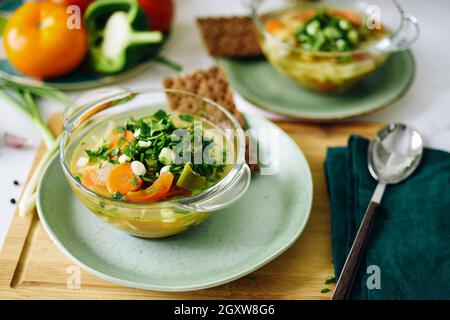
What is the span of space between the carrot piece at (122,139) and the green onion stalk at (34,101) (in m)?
0.36

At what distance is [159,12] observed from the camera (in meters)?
2.74

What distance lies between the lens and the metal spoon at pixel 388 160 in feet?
5.78

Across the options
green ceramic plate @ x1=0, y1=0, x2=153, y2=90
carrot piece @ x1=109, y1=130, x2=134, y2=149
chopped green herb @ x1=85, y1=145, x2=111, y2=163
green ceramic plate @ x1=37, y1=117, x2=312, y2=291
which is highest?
green ceramic plate @ x1=0, y1=0, x2=153, y2=90

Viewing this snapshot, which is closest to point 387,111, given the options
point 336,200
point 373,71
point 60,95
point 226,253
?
point 373,71

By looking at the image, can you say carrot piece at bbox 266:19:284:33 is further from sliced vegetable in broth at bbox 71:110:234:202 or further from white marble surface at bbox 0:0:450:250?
sliced vegetable in broth at bbox 71:110:234:202

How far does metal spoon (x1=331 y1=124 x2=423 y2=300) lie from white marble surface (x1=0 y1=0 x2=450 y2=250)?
23 centimetres

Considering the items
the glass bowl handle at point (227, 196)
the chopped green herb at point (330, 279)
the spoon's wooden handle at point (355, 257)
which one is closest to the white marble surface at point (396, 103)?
the spoon's wooden handle at point (355, 257)

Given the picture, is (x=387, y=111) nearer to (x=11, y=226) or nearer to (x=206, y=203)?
(x=206, y=203)

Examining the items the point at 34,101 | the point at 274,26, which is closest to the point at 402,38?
the point at 274,26

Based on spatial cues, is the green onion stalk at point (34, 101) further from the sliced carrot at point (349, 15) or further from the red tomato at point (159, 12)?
the sliced carrot at point (349, 15)

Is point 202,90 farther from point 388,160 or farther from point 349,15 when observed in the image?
point 349,15

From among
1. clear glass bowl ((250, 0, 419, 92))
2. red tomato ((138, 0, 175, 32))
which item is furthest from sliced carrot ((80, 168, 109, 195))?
red tomato ((138, 0, 175, 32))

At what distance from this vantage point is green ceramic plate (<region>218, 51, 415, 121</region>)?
7.64 feet

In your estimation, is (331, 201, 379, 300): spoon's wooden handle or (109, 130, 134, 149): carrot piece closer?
(331, 201, 379, 300): spoon's wooden handle
